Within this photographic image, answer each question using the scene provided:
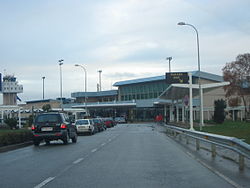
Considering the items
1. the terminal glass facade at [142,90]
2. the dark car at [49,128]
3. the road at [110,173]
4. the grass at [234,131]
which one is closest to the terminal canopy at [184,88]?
the grass at [234,131]

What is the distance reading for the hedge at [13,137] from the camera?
19.4 m

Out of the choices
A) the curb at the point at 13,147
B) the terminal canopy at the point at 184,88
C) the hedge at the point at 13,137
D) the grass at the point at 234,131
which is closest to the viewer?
the curb at the point at 13,147

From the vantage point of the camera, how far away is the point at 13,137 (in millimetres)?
20734

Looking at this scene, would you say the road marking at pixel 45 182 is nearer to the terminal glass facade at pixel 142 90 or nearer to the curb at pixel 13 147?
the curb at pixel 13 147

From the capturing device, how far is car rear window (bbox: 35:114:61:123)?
21719 millimetres

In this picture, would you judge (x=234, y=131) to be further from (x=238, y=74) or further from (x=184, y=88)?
(x=238, y=74)

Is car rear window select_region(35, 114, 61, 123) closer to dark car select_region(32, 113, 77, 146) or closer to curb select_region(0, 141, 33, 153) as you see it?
dark car select_region(32, 113, 77, 146)

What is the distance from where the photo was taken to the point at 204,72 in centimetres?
7981

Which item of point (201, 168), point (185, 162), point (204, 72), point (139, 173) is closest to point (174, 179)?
point (139, 173)

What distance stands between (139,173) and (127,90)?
88786 millimetres

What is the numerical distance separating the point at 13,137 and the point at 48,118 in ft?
7.05

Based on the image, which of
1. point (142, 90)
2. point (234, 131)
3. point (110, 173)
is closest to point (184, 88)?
point (234, 131)

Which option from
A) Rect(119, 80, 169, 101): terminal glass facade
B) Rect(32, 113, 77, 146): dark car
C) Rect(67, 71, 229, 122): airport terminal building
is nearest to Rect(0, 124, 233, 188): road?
Rect(32, 113, 77, 146): dark car

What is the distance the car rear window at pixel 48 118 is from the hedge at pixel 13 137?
4.30 ft
